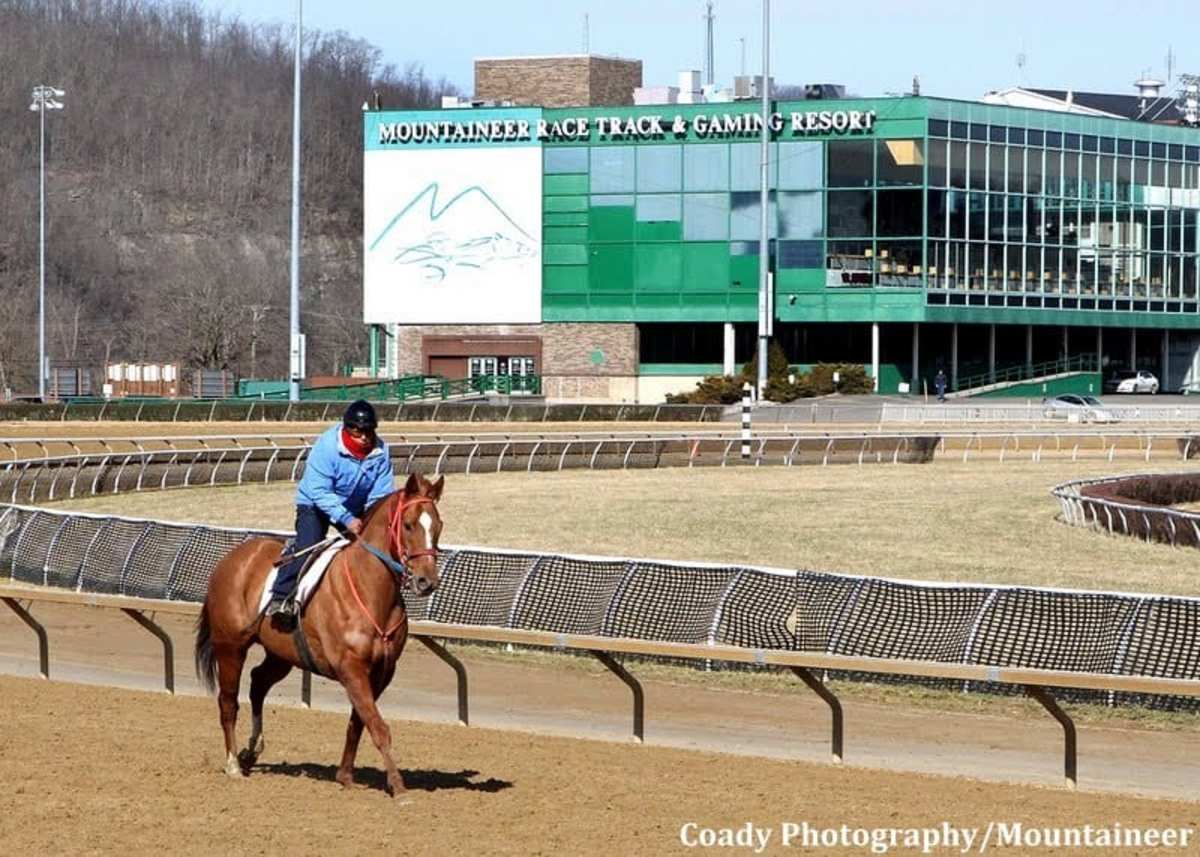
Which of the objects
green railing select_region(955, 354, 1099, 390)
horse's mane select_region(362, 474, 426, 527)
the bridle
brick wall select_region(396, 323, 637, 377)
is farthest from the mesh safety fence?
green railing select_region(955, 354, 1099, 390)

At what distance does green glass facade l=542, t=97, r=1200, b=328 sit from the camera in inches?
3287

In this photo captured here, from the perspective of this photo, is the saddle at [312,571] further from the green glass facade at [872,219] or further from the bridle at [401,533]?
the green glass facade at [872,219]

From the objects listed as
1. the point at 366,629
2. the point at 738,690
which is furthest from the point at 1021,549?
the point at 366,629

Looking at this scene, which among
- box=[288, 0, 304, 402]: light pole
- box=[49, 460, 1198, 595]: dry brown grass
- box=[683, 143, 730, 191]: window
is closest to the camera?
box=[49, 460, 1198, 595]: dry brown grass

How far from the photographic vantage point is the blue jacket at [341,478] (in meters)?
11.9

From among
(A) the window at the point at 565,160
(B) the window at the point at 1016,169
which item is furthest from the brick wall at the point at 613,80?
(B) the window at the point at 1016,169

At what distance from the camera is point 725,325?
8600 centimetres

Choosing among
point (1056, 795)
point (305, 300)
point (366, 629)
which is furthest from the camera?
point (305, 300)

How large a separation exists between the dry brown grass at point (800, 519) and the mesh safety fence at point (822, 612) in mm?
7495

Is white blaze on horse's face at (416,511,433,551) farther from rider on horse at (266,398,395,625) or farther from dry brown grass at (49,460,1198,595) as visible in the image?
dry brown grass at (49,460,1198,595)

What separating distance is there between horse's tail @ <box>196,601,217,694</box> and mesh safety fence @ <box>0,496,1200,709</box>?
1.97m

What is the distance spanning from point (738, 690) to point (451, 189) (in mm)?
72845

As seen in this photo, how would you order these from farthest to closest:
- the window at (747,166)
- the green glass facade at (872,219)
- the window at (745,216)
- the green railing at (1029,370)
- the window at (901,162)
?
the green railing at (1029,370) → the window at (745,216) → the window at (747,166) → the green glass facade at (872,219) → the window at (901,162)

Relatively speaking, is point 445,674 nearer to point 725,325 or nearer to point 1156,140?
point 725,325
